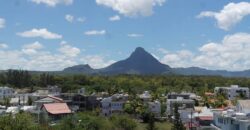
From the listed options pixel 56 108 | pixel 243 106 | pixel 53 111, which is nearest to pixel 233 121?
pixel 243 106

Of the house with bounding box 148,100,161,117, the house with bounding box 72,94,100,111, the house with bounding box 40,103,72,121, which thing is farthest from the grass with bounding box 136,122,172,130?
the house with bounding box 72,94,100,111

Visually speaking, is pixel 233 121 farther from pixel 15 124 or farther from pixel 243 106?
pixel 15 124

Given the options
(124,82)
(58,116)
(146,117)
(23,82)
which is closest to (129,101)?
(146,117)

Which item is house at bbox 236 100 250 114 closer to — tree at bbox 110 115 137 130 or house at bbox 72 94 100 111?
tree at bbox 110 115 137 130

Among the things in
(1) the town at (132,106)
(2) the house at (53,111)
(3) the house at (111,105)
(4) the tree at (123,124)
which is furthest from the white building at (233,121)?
(3) the house at (111,105)

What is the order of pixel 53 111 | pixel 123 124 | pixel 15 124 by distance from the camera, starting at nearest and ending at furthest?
pixel 15 124 < pixel 123 124 < pixel 53 111
